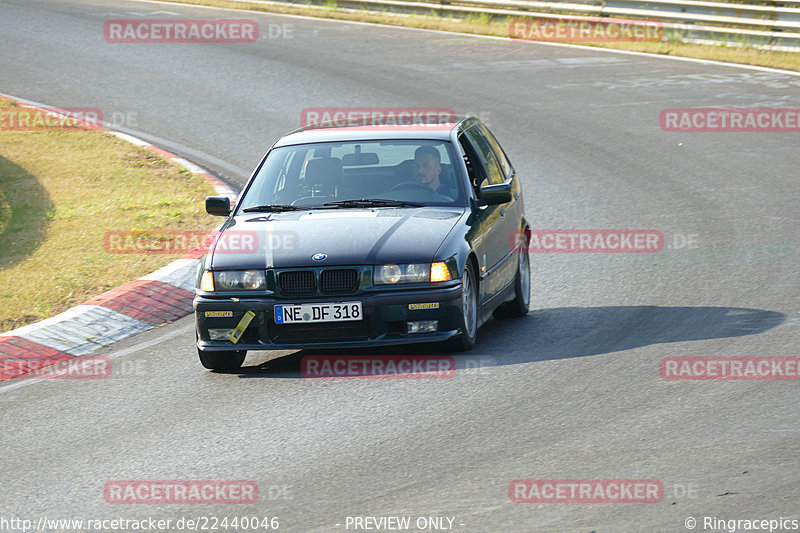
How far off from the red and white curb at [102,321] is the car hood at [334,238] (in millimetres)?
1544

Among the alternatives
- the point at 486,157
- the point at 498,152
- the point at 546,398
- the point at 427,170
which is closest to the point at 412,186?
the point at 427,170

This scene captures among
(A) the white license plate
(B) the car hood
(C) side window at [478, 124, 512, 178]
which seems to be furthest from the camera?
(C) side window at [478, 124, 512, 178]

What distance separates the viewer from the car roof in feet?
31.4

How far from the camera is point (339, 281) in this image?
810cm

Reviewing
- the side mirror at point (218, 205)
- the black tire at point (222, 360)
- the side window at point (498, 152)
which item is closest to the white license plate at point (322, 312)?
the black tire at point (222, 360)

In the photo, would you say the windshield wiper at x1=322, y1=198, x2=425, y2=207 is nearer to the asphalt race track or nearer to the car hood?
the car hood

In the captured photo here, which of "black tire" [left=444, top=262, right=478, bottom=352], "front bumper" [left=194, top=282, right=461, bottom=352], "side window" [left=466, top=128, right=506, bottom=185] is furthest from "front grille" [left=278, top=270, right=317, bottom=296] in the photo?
"side window" [left=466, top=128, right=506, bottom=185]

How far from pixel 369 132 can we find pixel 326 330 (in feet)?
7.14

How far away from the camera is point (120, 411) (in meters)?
7.67

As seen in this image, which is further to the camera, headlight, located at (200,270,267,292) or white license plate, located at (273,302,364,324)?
headlight, located at (200,270,267,292)

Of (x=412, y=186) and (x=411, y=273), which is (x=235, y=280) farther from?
(x=412, y=186)

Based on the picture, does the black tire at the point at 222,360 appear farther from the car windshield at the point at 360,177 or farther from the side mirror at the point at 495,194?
the side mirror at the point at 495,194

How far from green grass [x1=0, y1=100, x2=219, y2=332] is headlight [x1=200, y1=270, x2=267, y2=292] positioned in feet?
7.64

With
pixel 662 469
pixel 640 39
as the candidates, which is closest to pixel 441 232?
pixel 662 469
